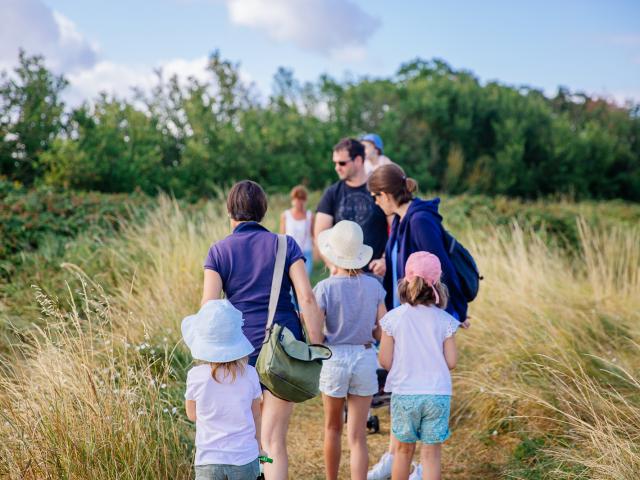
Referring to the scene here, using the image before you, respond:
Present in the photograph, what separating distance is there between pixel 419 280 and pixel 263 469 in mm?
1381

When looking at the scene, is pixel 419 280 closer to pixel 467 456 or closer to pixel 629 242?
pixel 467 456

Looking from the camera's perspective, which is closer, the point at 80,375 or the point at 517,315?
the point at 80,375

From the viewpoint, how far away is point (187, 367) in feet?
16.4

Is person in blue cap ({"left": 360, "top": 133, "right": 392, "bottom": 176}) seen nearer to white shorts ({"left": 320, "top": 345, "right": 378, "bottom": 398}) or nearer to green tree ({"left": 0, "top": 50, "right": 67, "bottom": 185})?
white shorts ({"left": 320, "top": 345, "right": 378, "bottom": 398})

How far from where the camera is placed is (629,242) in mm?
8031

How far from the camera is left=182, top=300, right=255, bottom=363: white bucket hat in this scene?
289cm

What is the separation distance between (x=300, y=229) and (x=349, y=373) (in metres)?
4.80

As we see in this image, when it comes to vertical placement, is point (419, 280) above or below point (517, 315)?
above

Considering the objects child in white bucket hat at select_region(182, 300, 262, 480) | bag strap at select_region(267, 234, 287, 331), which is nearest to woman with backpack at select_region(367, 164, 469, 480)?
bag strap at select_region(267, 234, 287, 331)

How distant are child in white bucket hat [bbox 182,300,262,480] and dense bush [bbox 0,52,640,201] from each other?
31.6 ft

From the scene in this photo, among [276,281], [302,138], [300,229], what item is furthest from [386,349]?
[302,138]

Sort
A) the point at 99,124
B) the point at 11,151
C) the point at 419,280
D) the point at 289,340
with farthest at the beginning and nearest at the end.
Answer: the point at 99,124, the point at 11,151, the point at 419,280, the point at 289,340

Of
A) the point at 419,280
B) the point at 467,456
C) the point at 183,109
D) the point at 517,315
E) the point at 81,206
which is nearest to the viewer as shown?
the point at 419,280

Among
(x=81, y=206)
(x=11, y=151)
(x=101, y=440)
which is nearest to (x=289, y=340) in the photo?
(x=101, y=440)
